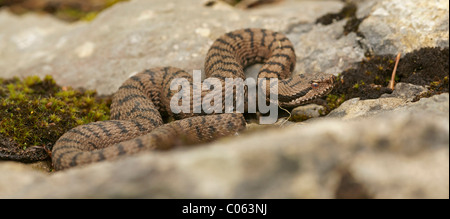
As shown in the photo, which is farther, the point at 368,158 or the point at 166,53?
the point at 166,53

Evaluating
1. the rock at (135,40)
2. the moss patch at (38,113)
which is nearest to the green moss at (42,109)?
the moss patch at (38,113)

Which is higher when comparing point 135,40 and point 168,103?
point 135,40

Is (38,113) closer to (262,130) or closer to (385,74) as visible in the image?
(262,130)

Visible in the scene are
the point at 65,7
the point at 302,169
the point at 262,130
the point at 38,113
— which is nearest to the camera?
the point at 302,169

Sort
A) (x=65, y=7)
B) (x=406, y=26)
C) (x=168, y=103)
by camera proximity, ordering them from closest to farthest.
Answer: (x=168, y=103) < (x=406, y=26) < (x=65, y=7)

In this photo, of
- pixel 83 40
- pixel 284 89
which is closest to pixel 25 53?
pixel 83 40

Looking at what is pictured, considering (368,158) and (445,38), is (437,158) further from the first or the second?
(445,38)

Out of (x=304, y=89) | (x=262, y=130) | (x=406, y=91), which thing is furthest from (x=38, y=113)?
(x=406, y=91)
